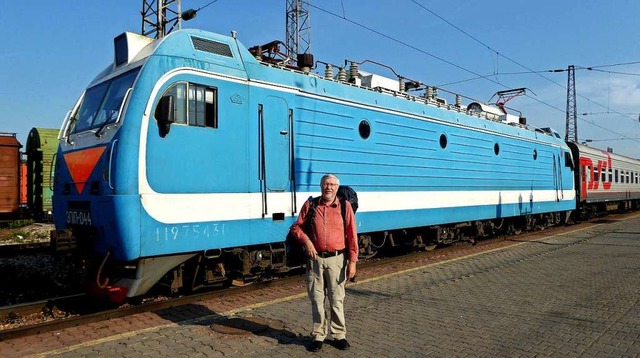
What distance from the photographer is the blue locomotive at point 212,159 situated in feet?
18.7

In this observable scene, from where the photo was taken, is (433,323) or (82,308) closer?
(433,323)

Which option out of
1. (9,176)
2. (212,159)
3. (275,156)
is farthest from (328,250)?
(9,176)

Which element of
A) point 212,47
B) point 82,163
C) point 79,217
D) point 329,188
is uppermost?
point 212,47

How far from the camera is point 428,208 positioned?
33.9ft

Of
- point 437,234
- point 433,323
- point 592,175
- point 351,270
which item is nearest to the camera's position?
point 351,270

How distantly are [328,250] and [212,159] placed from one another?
7.81 feet

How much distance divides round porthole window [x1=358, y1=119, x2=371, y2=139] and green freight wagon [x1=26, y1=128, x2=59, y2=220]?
1491 centimetres

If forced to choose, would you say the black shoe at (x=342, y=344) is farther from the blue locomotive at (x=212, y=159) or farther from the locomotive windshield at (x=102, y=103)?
the locomotive windshield at (x=102, y=103)

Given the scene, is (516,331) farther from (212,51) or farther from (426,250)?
(426,250)

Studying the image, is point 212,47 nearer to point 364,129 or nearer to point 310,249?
point 364,129

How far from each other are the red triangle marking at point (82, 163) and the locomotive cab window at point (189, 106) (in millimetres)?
909

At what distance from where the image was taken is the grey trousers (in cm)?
478

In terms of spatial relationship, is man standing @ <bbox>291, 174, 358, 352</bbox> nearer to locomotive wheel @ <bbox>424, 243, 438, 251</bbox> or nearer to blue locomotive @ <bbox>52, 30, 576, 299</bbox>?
blue locomotive @ <bbox>52, 30, 576, 299</bbox>

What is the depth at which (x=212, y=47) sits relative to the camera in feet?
21.8
